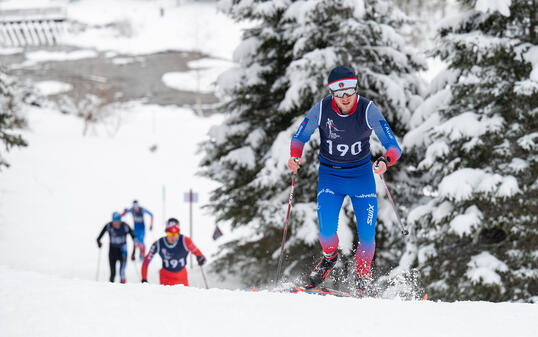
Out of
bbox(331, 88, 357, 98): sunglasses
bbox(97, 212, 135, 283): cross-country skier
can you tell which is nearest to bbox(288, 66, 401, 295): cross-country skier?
bbox(331, 88, 357, 98): sunglasses

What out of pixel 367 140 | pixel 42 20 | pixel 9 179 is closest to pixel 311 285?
pixel 367 140

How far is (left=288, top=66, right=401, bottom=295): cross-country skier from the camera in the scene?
4.77 m

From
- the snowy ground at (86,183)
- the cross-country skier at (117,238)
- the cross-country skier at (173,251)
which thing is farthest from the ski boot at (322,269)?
the snowy ground at (86,183)

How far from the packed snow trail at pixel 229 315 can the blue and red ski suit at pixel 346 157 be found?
951mm

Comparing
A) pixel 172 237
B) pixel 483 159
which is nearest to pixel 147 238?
pixel 172 237

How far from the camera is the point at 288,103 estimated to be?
9859 millimetres

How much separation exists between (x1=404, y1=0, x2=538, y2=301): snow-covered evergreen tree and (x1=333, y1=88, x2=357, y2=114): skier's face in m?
4.22

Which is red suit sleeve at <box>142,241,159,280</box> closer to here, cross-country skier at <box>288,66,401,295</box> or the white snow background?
the white snow background

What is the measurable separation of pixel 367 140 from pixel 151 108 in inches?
1572

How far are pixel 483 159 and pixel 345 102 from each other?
5.29 metres

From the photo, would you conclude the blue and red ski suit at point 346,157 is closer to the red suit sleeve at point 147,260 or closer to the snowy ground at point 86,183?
the red suit sleeve at point 147,260

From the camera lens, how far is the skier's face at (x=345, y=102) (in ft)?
15.5

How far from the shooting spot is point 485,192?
8000mm

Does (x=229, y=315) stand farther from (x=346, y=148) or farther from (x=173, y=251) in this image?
(x=173, y=251)
